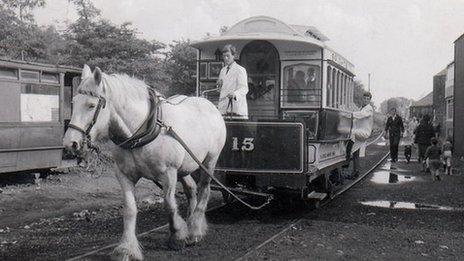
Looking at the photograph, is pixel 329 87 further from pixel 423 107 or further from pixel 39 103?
pixel 423 107

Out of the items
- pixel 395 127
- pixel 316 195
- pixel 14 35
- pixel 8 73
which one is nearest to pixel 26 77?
pixel 8 73

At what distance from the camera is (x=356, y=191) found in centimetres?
1174

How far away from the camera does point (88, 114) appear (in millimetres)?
4891

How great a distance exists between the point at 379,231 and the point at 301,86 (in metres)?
3.30

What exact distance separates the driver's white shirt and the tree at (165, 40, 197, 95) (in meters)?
29.3

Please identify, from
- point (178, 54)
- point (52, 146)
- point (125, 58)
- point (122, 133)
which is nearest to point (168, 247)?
point (122, 133)

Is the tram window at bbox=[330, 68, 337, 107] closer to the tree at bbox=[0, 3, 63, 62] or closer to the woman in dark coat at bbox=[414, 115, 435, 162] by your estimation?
the woman in dark coat at bbox=[414, 115, 435, 162]

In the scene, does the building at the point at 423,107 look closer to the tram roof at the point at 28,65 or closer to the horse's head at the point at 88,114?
the tram roof at the point at 28,65

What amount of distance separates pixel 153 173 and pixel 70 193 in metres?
5.78

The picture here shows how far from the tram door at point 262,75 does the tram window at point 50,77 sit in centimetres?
537

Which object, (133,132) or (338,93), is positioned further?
(338,93)

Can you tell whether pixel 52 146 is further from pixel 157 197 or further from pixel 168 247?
pixel 168 247

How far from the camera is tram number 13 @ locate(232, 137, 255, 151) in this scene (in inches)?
317

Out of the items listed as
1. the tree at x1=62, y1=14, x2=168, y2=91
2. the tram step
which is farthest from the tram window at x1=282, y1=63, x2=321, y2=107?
the tree at x1=62, y1=14, x2=168, y2=91
